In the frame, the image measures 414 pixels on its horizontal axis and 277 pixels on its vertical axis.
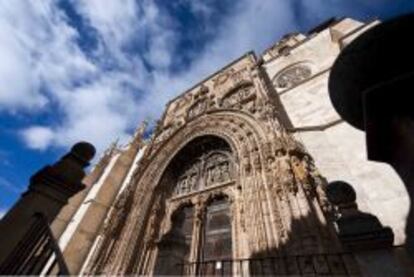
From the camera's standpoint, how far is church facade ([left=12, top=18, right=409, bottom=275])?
421 centimetres

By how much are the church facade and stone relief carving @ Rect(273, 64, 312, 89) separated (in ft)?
0.22

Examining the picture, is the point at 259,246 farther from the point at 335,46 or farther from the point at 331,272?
the point at 335,46

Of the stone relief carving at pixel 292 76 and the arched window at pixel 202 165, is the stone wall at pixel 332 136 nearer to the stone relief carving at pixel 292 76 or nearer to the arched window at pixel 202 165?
the stone relief carving at pixel 292 76

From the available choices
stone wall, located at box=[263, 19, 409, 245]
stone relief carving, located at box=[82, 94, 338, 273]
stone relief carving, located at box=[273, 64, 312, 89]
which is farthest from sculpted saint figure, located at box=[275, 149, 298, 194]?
stone relief carving, located at box=[273, 64, 312, 89]

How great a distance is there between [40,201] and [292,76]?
36.9ft

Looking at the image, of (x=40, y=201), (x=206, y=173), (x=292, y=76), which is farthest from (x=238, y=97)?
(x=40, y=201)

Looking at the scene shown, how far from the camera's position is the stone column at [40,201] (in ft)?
7.38

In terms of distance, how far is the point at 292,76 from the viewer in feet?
37.4

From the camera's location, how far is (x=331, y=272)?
3.98 meters

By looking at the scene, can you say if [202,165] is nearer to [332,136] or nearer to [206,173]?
[206,173]

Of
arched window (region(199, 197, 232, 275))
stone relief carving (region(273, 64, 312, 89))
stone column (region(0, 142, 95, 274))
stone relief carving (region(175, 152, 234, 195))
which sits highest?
stone relief carving (region(273, 64, 312, 89))

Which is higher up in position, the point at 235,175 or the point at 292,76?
the point at 292,76

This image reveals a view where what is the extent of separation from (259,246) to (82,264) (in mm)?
7555

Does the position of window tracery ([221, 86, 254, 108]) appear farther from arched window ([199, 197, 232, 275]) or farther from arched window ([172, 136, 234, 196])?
arched window ([199, 197, 232, 275])
